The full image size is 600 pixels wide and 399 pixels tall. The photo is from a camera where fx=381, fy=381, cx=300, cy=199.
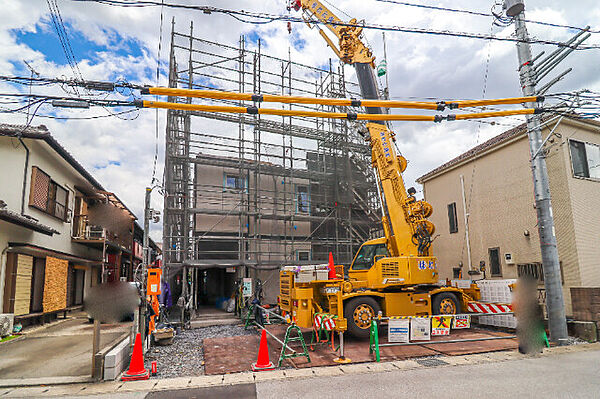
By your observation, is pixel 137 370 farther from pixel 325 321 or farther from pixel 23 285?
pixel 23 285

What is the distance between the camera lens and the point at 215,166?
55.0 ft

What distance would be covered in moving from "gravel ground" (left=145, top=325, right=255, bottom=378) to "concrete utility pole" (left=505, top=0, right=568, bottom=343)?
825 cm

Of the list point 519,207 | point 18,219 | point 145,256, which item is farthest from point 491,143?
point 18,219

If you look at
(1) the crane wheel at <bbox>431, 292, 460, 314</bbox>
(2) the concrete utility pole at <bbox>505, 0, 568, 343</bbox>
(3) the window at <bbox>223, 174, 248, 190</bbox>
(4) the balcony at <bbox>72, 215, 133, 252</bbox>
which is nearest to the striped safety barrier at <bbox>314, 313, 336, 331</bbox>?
(1) the crane wheel at <bbox>431, 292, 460, 314</bbox>

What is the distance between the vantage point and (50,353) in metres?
8.87

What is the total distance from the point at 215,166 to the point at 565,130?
13243mm

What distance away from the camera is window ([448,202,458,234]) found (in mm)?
16703

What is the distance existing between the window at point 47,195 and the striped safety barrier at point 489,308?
14560mm

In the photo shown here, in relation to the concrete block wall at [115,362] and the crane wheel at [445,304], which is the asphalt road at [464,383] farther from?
the crane wheel at [445,304]

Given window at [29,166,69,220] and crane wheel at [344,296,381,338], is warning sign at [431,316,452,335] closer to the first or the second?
crane wheel at [344,296,381,338]

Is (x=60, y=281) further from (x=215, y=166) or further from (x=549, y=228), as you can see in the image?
(x=549, y=228)

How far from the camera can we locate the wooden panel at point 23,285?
38.3ft

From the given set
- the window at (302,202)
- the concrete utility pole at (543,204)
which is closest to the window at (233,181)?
the window at (302,202)

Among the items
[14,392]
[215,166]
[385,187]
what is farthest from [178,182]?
[14,392]
